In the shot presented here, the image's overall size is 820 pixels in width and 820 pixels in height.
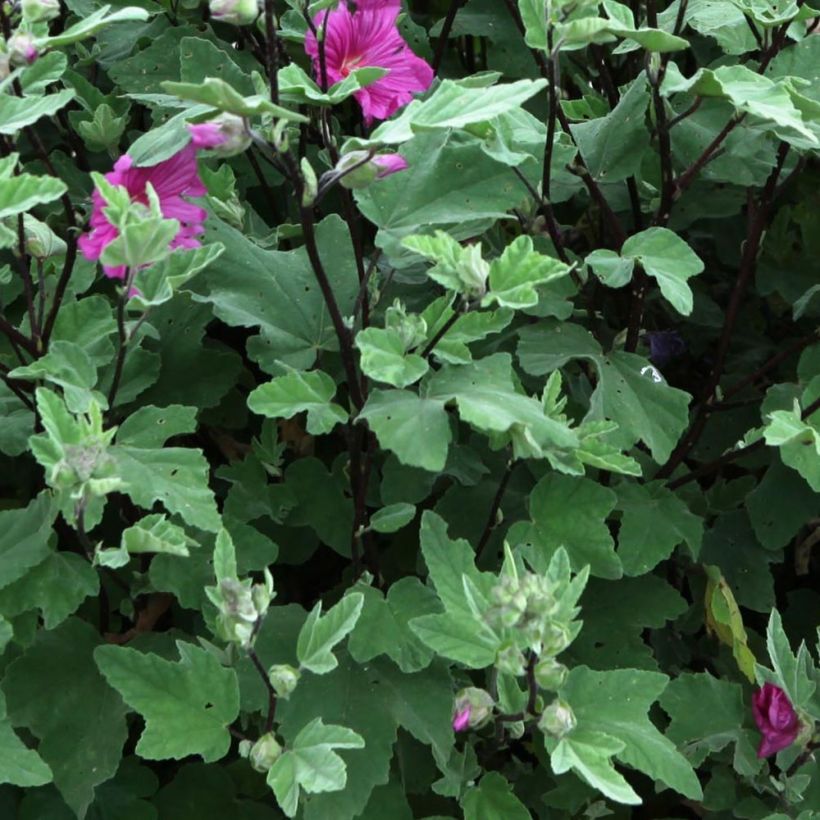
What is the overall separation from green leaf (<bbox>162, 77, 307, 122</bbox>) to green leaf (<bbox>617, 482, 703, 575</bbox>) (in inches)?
19.3

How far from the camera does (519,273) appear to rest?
791mm

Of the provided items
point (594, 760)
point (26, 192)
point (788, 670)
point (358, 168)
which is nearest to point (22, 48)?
point (26, 192)

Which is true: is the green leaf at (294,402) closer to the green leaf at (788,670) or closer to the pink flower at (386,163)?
the pink flower at (386,163)

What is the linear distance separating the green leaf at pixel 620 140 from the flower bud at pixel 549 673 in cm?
44

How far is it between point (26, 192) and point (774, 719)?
2.26 feet

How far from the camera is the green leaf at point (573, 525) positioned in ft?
3.04

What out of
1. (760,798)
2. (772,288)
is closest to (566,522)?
(760,798)

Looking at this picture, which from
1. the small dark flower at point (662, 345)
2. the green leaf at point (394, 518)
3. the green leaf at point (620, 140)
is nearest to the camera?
the green leaf at point (394, 518)

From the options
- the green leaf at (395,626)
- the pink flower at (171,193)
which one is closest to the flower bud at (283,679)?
the green leaf at (395,626)

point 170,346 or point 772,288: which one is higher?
point 170,346

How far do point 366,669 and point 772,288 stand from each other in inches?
25.0

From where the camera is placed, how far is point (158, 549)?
2.45 feet

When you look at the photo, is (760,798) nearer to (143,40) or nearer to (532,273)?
(532,273)

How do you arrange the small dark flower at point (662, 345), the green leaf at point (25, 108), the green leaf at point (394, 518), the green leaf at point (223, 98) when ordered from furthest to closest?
the small dark flower at point (662, 345)
the green leaf at point (394, 518)
the green leaf at point (25, 108)
the green leaf at point (223, 98)
